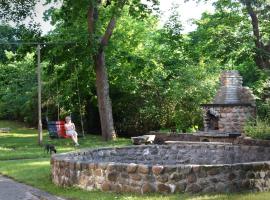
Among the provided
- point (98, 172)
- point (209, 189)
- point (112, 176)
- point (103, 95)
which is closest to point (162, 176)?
point (209, 189)

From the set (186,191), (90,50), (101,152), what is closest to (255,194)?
(186,191)

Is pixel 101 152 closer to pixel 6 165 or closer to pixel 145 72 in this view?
pixel 6 165

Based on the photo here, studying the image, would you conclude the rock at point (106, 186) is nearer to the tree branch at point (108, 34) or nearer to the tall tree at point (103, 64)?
the tall tree at point (103, 64)

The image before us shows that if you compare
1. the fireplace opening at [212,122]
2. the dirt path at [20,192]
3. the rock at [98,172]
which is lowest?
the dirt path at [20,192]

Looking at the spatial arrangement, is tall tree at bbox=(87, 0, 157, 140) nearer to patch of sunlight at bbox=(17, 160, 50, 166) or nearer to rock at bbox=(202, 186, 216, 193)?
patch of sunlight at bbox=(17, 160, 50, 166)

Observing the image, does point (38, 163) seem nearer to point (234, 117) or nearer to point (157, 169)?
point (157, 169)

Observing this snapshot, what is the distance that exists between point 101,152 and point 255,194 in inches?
211

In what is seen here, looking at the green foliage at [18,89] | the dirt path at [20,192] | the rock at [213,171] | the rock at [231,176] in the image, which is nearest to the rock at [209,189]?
the rock at [213,171]

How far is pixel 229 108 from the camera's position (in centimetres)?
2109

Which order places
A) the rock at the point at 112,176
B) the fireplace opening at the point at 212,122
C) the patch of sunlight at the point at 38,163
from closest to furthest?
the rock at the point at 112,176 < the patch of sunlight at the point at 38,163 < the fireplace opening at the point at 212,122

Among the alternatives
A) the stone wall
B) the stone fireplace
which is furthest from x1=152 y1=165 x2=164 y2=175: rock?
the stone wall

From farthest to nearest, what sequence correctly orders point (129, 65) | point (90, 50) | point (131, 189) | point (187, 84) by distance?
point (129, 65)
point (187, 84)
point (90, 50)
point (131, 189)

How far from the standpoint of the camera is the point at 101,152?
1292 cm

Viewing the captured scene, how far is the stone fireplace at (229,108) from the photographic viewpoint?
2102 centimetres
